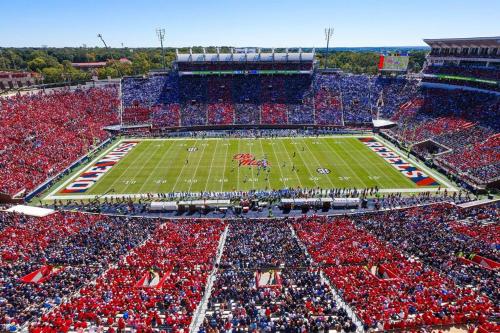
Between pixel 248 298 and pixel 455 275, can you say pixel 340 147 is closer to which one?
pixel 455 275

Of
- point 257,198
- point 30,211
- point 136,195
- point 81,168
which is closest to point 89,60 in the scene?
point 81,168

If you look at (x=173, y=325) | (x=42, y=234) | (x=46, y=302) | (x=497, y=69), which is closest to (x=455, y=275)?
(x=173, y=325)

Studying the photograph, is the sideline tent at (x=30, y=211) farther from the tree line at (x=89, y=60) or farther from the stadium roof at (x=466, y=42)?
the stadium roof at (x=466, y=42)

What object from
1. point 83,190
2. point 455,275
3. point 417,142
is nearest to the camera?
point 455,275

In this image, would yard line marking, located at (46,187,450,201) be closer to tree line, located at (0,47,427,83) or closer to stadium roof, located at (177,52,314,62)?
tree line, located at (0,47,427,83)

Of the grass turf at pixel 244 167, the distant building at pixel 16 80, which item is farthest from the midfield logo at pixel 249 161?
the distant building at pixel 16 80

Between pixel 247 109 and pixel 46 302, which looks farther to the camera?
pixel 247 109
